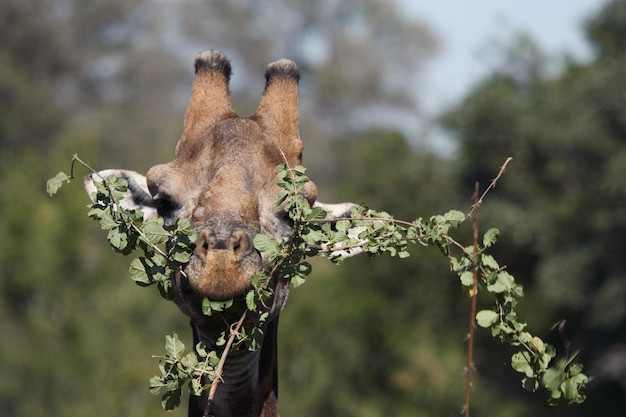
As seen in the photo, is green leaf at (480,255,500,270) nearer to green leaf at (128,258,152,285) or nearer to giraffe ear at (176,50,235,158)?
green leaf at (128,258,152,285)

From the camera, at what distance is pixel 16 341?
32.5m

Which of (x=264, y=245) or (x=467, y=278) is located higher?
(x=264, y=245)

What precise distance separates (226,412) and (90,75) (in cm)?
5465

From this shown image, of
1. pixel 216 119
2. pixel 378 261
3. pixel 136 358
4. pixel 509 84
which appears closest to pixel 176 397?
pixel 216 119

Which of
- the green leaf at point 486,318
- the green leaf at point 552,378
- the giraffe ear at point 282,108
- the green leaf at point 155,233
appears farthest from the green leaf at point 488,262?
the giraffe ear at point 282,108

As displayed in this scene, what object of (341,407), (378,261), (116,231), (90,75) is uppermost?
(90,75)

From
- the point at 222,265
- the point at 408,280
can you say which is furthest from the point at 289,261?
the point at 408,280

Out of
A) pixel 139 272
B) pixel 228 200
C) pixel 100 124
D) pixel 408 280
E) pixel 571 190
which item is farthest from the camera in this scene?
pixel 100 124

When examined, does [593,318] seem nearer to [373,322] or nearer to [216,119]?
[373,322]

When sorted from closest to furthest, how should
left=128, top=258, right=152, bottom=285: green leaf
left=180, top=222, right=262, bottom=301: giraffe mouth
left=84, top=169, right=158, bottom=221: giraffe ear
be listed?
left=180, top=222, right=262, bottom=301: giraffe mouth < left=128, top=258, right=152, bottom=285: green leaf < left=84, top=169, right=158, bottom=221: giraffe ear

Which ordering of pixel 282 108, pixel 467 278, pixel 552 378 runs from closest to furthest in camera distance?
pixel 552 378
pixel 467 278
pixel 282 108

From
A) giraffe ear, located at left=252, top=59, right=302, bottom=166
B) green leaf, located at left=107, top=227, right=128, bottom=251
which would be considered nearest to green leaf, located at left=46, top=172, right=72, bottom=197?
green leaf, located at left=107, top=227, right=128, bottom=251

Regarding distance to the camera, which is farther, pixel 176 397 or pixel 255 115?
pixel 255 115

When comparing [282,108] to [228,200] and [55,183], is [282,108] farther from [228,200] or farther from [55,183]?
[55,183]
